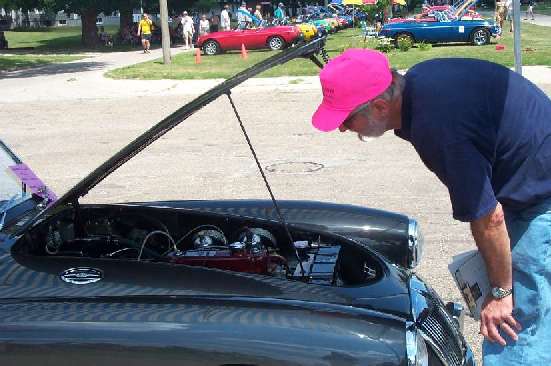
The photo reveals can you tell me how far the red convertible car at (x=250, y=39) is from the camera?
2559 cm

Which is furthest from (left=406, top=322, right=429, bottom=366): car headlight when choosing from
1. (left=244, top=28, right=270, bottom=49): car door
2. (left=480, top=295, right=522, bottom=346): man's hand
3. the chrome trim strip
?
(left=244, top=28, right=270, bottom=49): car door

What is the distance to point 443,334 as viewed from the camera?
273 centimetres

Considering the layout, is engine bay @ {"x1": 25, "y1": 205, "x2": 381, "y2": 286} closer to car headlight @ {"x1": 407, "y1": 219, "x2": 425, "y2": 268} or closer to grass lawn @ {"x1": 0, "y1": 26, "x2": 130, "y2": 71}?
car headlight @ {"x1": 407, "y1": 219, "x2": 425, "y2": 268}

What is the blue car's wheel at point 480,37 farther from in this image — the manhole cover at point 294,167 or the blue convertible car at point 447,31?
the manhole cover at point 294,167

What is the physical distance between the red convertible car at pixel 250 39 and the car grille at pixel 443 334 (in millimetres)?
23197

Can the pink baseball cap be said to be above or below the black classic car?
above

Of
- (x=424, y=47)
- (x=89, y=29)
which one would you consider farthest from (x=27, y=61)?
(x=424, y=47)

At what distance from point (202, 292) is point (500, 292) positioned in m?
1.03

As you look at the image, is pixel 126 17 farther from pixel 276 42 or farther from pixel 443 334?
pixel 443 334

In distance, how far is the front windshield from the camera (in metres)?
3.59

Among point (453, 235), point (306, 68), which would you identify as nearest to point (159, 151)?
point (453, 235)

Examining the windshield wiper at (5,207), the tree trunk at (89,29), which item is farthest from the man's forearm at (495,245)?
the tree trunk at (89,29)

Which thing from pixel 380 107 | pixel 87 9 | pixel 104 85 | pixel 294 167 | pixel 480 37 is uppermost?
pixel 87 9

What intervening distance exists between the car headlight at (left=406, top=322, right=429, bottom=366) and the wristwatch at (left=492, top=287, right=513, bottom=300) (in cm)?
31
